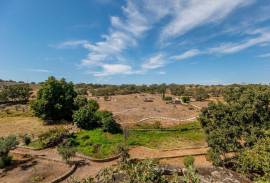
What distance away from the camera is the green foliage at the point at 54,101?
2205 inches

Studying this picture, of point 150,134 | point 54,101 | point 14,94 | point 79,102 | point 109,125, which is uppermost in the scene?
point 14,94

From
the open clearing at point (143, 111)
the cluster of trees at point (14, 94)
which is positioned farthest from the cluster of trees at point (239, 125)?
the cluster of trees at point (14, 94)

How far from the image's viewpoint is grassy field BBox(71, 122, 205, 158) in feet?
134

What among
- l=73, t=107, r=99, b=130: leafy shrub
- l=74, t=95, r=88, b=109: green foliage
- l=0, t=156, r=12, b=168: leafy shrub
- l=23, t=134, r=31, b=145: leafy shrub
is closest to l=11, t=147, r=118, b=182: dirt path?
l=23, t=134, r=31, b=145: leafy shrub

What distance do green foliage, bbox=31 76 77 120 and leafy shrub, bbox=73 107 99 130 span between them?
8467 millimetres

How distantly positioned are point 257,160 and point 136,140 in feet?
76.8

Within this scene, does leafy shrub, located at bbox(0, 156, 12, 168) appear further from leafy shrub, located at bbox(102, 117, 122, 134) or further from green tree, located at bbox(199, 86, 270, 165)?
green tree, located at bbox(199, 86, 270, 165)

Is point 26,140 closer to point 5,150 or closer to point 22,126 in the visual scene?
point 5,150

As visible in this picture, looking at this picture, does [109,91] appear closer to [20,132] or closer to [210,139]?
[20,132]

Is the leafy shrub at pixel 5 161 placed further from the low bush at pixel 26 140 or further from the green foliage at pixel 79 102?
the green foliage at pixel 79 102

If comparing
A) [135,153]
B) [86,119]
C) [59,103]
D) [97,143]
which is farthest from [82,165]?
[59,103]

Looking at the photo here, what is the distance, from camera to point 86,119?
49.4m

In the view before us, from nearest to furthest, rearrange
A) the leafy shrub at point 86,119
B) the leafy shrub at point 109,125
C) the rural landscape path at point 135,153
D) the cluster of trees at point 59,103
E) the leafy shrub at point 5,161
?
the leafy shrub at point 5,161 < the rural landscape path at point 135,153 < the leafy shrub at point 109,125 < the leafy shrub at point 86,119 < the cluster of trees at point 59,103

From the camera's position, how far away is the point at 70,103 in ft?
192
